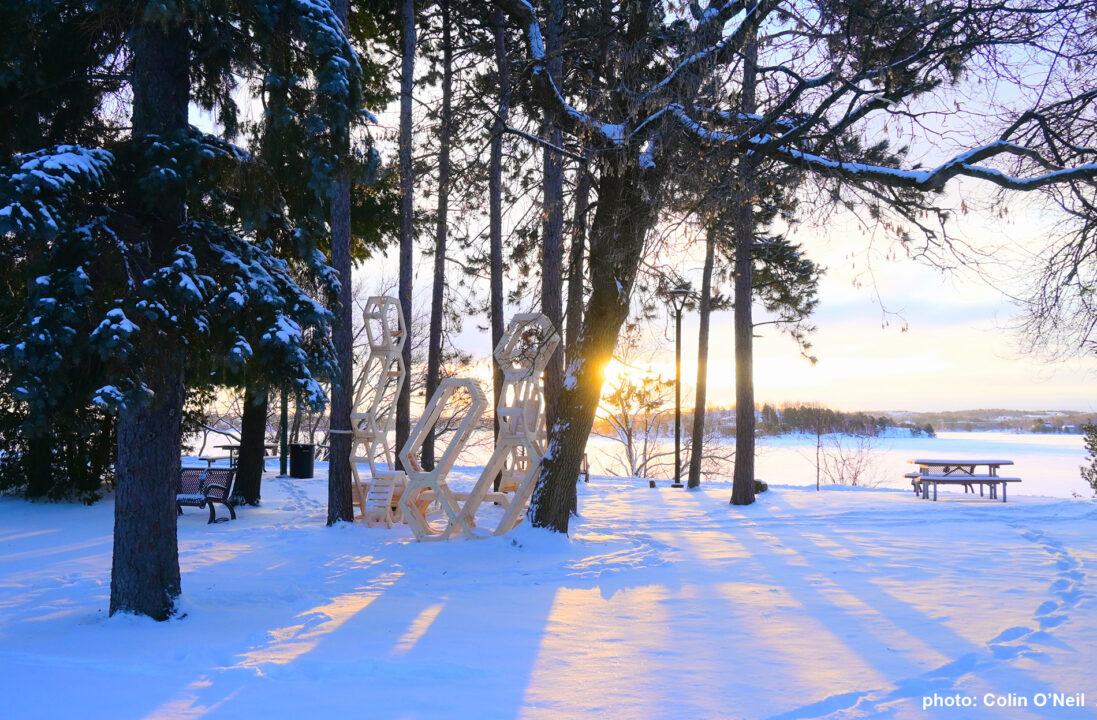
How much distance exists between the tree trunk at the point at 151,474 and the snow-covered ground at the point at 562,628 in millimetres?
266

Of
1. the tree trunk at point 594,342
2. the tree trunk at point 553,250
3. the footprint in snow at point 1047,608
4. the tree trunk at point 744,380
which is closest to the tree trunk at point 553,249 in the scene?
the tree trunk at point 553,250

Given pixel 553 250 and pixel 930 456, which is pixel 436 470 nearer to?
pixel 553 250

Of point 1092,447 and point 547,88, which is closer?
point 547,88

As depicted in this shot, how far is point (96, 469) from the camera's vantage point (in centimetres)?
1232

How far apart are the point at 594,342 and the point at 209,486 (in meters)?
6.37

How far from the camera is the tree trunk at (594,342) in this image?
8211mm

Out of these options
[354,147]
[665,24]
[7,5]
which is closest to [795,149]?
[665,24]

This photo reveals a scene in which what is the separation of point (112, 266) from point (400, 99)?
9.19 m

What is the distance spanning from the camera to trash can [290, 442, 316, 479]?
650 inches

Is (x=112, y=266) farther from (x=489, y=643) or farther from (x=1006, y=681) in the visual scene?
(x=1006, y=681)

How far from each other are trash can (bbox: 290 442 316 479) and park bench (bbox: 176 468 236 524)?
18.0ft

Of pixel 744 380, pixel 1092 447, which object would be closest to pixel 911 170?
pixel 744 380

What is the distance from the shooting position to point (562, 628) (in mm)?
5109

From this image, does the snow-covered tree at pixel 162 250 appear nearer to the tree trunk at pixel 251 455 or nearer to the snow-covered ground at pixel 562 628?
the snow-covered ground at pixel 562 628
